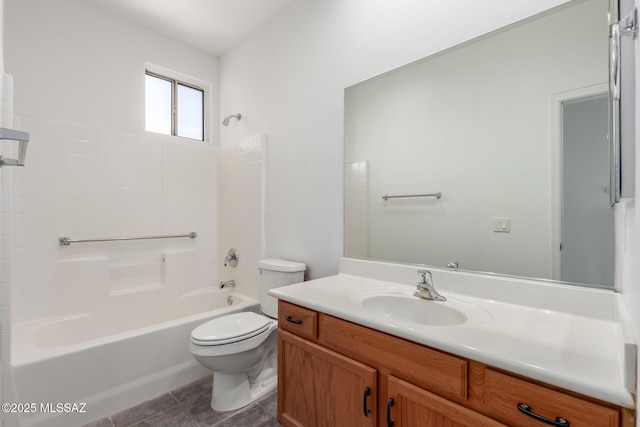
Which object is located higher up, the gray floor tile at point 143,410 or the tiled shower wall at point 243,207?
the tiled shower wall at point 243,207

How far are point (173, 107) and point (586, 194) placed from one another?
3.16 metres

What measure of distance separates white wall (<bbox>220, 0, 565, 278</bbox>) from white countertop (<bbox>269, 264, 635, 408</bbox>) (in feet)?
2.57

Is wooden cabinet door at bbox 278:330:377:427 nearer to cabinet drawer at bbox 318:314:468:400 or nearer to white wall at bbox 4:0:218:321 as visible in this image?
cabinet drawer at bbox 318:314:468:400

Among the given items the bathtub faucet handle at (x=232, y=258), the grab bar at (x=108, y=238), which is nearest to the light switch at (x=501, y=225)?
the bathtub faucet handle at (x=232, y=258)

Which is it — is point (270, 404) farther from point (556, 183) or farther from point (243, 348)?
point (556, 183)

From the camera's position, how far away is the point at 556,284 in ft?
3.67

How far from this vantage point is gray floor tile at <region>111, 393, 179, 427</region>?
5.59ft

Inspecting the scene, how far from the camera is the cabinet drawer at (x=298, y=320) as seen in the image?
129 cm

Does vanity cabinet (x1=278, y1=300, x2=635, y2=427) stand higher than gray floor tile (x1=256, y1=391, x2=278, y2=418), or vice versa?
vanity cabinet (x1=278, y1=300, x2=635, y2=427)

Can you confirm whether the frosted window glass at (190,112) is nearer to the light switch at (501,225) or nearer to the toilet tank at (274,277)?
the toilet tank at (274,277)

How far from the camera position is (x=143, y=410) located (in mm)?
1797

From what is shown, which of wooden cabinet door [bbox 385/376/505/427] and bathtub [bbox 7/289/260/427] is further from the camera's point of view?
bathtub [bbox 7/289/260/427]

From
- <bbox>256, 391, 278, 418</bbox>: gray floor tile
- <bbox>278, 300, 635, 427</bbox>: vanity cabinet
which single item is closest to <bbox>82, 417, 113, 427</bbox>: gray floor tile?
<bbox>256, 391, 278, 418</bbox>: gray floor tile

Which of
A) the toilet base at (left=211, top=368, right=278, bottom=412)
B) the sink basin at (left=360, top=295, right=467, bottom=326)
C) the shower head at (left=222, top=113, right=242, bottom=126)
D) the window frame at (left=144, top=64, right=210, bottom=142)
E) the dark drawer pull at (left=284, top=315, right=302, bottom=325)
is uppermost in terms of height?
the window frame at (left=144, top=64, right=210, bottom=142)
